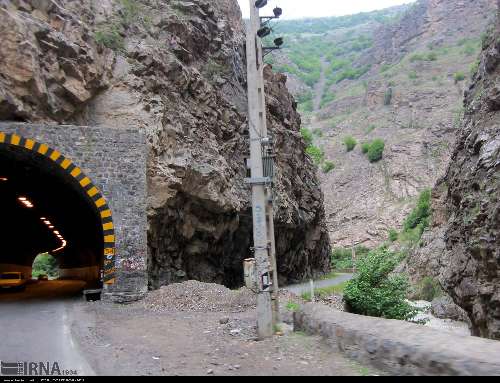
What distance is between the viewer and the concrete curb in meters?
4.65

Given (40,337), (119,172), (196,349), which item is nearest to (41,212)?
(119,172)

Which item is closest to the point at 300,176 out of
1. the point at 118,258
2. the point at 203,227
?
the point at 203,227

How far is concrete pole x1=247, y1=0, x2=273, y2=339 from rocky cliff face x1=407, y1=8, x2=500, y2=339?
7685 mm

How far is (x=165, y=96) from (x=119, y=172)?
590 centimetres

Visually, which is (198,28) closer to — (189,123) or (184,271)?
(189,123)

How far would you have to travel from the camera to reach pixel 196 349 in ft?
27.4

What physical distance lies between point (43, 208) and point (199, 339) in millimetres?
19054

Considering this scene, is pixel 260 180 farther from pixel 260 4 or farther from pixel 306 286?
pixel 306 286

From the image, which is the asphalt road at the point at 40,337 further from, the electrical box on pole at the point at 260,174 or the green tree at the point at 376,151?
the green tree at the point at 376,151

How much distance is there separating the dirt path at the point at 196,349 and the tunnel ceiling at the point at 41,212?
280 inches

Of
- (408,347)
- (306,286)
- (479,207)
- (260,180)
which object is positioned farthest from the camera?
(306,286)

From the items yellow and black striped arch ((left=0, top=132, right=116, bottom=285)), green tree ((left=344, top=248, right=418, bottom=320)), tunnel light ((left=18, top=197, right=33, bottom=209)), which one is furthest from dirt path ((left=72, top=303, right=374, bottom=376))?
tunnel light ((left=18, top=197, right=33, bottom=209))

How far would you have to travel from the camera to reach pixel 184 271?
21719 mm

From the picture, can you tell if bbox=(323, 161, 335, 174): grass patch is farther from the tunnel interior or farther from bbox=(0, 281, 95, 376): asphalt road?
bbox=(0, 281, 95, 376): asphalt road
